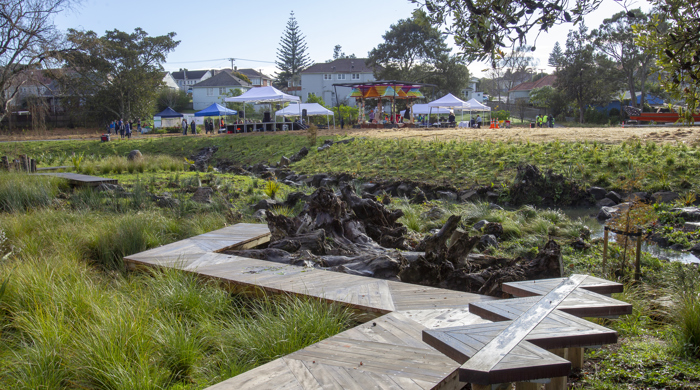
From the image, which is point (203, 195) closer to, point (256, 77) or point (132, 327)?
point (132, 327)

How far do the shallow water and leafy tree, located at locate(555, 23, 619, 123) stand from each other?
1506 inches

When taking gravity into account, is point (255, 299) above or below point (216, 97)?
below

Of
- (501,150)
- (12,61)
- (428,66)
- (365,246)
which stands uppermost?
(428,66)

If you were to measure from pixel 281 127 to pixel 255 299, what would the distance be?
2895 centimetres

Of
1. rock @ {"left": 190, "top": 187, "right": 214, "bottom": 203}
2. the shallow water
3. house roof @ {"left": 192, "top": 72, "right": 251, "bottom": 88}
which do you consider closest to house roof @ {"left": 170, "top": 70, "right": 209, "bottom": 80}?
house roof @ {"left": 192, "top": 72, "right": 251, "bottom": 88}

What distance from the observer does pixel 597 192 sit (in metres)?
12.5

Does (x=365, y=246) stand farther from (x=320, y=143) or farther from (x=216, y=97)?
(x=216, y=97)

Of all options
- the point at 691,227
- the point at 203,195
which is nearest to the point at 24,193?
the point at 203,195

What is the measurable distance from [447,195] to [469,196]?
581mm

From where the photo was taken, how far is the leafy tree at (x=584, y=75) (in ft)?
151

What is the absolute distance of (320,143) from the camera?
22.2 metres

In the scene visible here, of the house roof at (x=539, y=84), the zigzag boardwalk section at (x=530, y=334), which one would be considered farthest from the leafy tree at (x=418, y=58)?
the zigzag boardwalk section at (x=530, y=334)

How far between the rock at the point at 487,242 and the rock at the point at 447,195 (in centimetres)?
514

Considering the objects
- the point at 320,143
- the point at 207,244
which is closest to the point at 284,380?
the point at 207,244
